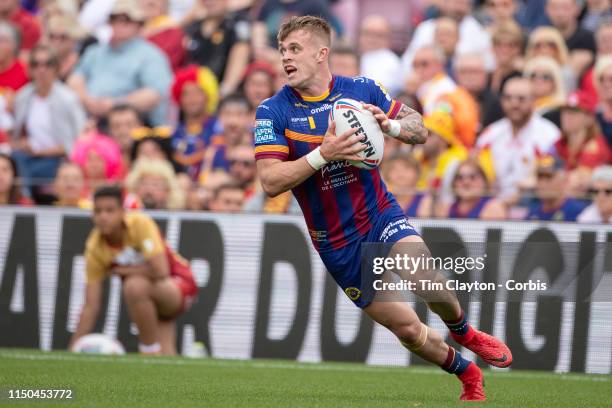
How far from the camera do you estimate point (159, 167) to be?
13.7m

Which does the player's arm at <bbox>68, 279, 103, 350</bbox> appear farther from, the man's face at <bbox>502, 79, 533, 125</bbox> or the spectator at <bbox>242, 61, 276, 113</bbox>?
the man's face at <bbox>502, 79, 533, 125</bbox>

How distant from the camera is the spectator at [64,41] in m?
17.2

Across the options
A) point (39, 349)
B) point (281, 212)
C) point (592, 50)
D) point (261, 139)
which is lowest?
point (39, 349)

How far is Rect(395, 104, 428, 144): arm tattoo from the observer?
316 inches

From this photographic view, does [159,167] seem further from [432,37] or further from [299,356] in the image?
[432,37]

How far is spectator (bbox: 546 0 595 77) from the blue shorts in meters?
7.28

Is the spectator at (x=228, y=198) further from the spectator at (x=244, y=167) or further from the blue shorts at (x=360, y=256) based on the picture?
the blue shorts at (x=360, y=256)

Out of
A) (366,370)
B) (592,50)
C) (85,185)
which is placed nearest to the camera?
(366,370)

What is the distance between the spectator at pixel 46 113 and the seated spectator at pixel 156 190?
6.81ft

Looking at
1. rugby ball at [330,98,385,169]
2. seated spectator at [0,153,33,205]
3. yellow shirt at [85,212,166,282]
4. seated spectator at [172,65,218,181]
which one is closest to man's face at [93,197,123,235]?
yellow shirt at [85,212,166,282]

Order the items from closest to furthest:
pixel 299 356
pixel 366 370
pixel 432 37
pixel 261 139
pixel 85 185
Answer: pixel 261 139 → pixel 366 370 → pixel 299 356 → pixel 85 185 → pixel 432 37

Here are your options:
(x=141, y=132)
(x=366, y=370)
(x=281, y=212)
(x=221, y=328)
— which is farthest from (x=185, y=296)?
(x=141, y=132)

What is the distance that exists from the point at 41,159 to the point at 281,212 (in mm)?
4152

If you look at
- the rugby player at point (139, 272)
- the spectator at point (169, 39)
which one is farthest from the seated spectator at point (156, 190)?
the spectator at point (169, 39)
